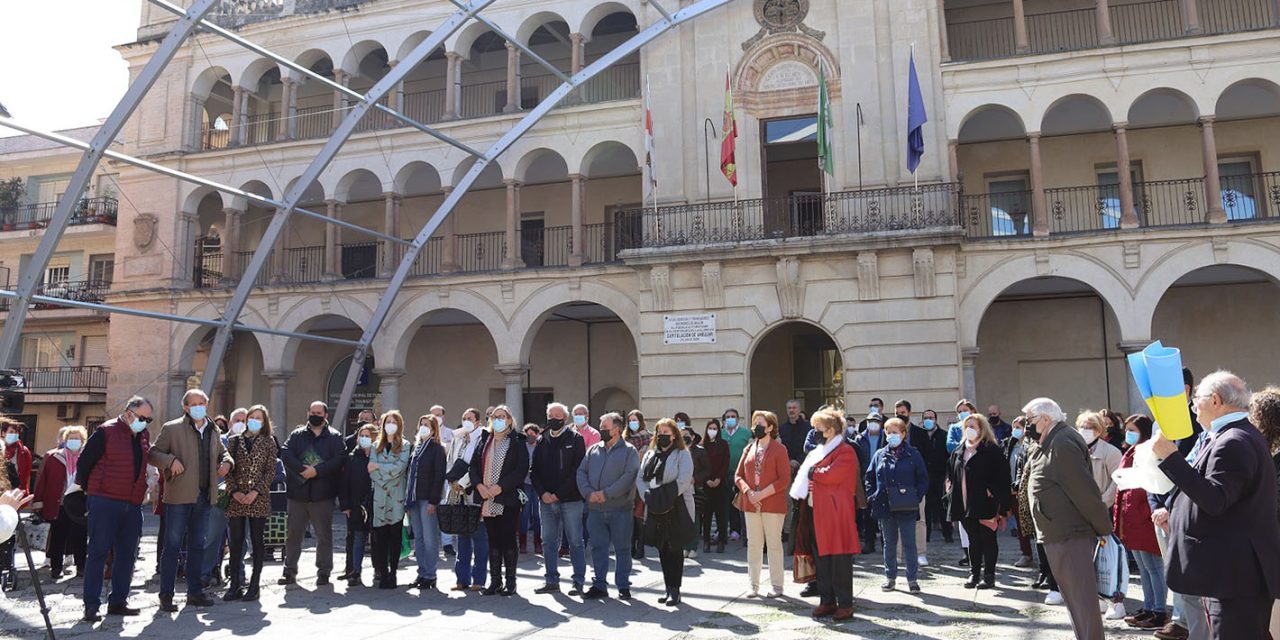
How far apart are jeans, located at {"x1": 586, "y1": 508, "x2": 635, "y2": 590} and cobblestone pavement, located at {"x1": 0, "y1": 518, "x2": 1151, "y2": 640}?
25cm

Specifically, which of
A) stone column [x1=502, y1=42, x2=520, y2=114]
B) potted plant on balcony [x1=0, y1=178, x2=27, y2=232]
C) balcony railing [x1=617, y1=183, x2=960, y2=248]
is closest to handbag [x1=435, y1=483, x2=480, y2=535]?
balcony railing [x1=617, y1=183, x2=960, y2=248]

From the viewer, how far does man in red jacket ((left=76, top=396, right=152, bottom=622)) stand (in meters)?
7.95

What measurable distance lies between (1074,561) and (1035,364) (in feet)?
51.6

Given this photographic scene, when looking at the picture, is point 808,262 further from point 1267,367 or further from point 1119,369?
point 1267,367

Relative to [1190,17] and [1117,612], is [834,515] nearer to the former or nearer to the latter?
[1117,612]

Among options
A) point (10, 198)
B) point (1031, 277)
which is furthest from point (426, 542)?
point (10, 198)

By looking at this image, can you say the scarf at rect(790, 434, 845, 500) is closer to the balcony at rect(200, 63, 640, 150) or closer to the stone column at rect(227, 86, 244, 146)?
the balcony at rect(200, 63, 640, 150)

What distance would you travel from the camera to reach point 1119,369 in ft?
65.2

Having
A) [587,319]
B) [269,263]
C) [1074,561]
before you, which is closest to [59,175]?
[269,263]

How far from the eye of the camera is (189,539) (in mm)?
8711

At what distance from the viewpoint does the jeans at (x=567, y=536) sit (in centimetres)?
900

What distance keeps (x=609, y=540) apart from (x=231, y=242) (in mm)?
18146

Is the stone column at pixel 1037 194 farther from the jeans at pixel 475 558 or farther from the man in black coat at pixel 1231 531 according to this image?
the man in black coat at pixel 1231 531

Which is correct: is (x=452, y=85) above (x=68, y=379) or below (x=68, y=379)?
above
